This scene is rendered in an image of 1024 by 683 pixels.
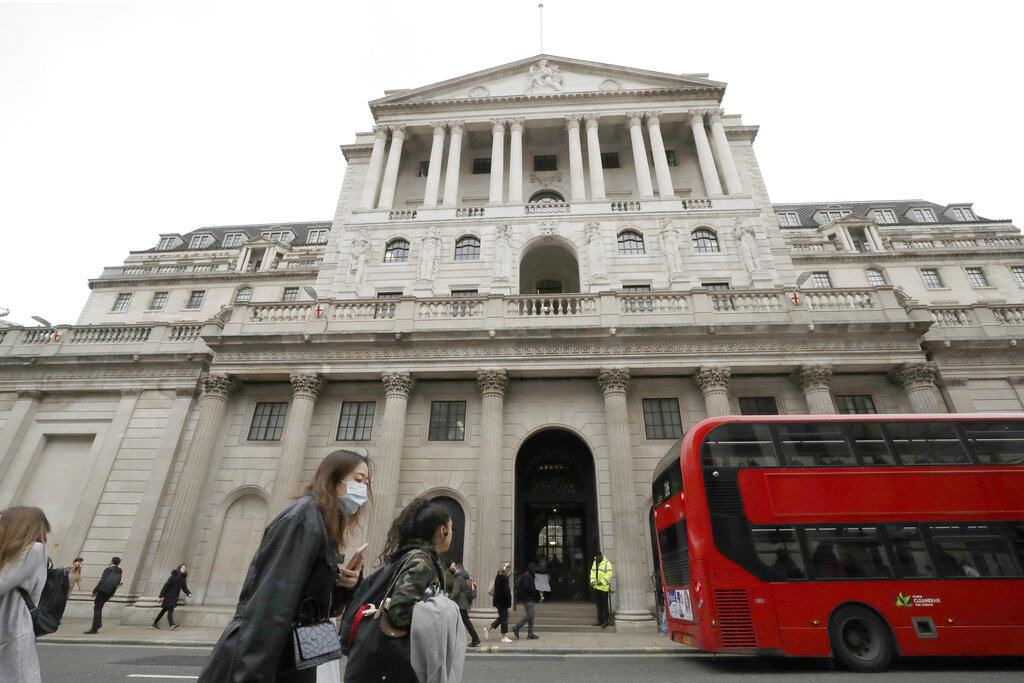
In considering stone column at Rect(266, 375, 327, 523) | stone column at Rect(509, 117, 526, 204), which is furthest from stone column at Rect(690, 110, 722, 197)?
stone column at Rect(266, 375, 327, 523)

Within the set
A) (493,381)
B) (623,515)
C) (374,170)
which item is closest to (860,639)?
(623,515)

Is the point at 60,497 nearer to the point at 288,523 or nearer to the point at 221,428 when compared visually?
the point at 221,428

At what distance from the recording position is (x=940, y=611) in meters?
9.14

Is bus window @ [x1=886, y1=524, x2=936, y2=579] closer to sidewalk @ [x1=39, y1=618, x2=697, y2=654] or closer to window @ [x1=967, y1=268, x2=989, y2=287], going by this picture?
sidewalk @ [x1=39, y1=618, x2=697, y2=654]

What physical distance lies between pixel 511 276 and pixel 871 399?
15.1 meters

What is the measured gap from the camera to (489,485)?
1620 centimetres

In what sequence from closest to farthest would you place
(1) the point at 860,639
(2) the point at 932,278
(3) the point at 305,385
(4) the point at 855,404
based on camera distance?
(1) the point at 860,639 → (4) the point at 855,404 → (3) the point at 305,385 → (2) the point at 932,278

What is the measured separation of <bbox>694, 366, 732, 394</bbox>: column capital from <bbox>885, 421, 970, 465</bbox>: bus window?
6664 millimetres

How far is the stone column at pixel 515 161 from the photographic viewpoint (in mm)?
25297

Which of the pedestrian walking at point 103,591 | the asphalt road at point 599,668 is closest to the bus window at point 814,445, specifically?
the asphalt road at point 599,668

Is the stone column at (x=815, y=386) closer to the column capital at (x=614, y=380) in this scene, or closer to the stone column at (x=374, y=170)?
the column capital at (x=614, y=380)

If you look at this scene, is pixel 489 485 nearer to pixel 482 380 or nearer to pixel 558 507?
pixel 482 380

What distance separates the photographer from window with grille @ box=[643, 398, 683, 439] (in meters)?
17.7

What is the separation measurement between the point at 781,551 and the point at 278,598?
394 inches
